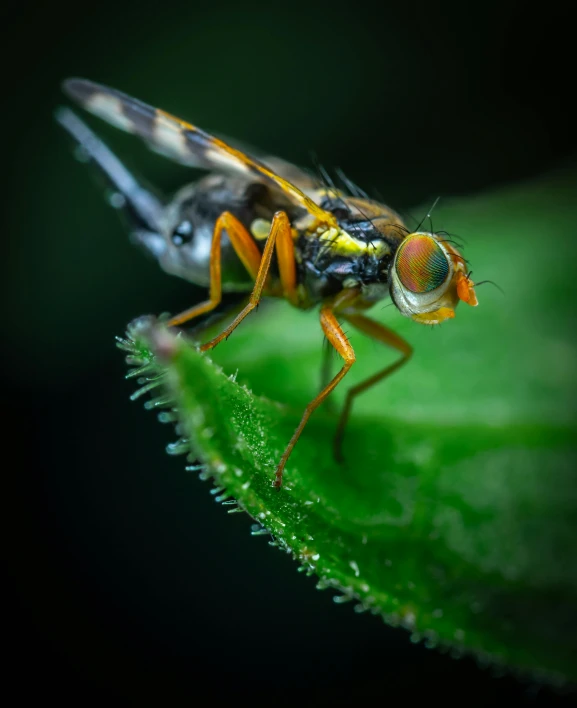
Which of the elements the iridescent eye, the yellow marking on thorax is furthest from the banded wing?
the iridescent eye

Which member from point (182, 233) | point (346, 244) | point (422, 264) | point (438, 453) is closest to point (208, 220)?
point (182, 233)

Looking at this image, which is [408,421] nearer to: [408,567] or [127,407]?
[408,567]

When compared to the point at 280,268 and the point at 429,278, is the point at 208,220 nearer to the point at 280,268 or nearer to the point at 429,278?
the point at 280,268

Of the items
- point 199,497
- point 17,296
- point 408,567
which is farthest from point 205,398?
point 17,296

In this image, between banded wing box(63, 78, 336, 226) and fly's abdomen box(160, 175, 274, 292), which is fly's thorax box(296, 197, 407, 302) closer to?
banded wing box(63, 78, 336, 226)

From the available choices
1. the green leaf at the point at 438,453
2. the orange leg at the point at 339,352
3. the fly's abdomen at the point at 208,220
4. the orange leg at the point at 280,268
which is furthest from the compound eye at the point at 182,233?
the orange leg at the point at 339,352

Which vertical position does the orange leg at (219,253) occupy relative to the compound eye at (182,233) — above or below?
below

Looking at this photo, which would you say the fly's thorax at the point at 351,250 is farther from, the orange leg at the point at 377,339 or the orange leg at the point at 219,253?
the orange leg at the point at 219,253
